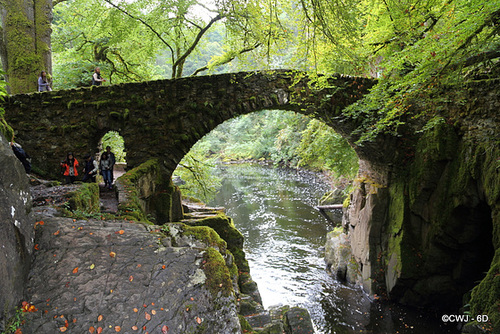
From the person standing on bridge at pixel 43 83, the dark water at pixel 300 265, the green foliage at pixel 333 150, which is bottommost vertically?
the dark water at pixel 300 265

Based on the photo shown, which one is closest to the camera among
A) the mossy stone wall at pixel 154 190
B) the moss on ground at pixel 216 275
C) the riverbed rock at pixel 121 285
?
the riverbed rock at pixel 121 285

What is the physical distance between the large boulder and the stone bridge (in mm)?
4150

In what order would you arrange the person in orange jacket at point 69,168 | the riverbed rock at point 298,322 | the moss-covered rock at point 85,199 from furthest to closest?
1. the person in orange jacket at point 69,168
2. the riverbed rock at point 298,322
3. the moss-covered rock at point 85,199

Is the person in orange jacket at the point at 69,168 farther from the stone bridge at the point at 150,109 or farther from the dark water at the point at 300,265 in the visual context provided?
the dark water at the point at 300,265

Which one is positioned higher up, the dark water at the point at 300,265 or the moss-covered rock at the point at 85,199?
the moss-covered rock at the point at 85,199

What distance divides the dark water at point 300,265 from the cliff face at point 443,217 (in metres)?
0.67

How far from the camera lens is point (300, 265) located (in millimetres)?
8789

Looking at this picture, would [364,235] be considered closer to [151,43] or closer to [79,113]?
[79,113]

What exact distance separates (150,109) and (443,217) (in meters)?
7.12

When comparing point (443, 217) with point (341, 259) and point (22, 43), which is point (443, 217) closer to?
point (341, 259)

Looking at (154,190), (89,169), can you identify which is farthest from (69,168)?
(154,190)

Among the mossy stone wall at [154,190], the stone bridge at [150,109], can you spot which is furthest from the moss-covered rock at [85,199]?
the stone bridge at [150,109]

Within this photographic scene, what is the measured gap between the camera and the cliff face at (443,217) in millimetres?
4977

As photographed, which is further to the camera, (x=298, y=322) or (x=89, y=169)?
(x=89, y=169)
